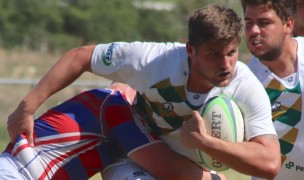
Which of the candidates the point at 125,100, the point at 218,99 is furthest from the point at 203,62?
the point at 125,100

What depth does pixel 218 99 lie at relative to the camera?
5719 millimetres

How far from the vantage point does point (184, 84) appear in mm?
5902

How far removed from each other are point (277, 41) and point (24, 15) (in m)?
28.0

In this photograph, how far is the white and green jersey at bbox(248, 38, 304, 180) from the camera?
6652 mm

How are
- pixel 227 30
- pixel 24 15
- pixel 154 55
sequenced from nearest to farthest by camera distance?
pixel 227 30
pixel 154 55
pixel 24 15

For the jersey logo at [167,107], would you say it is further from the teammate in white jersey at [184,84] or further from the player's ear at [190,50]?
the player's ear at [190,50]

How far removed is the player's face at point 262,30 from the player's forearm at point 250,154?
0.83 metres

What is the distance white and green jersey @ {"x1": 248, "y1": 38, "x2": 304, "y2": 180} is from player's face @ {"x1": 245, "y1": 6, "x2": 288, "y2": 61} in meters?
0.33

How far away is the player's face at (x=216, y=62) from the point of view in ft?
18.4

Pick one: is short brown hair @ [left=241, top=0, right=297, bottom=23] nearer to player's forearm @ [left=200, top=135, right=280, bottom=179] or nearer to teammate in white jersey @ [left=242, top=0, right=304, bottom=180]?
teammate in white jersey @ [left=242, top=0, right=304, bottom=180]

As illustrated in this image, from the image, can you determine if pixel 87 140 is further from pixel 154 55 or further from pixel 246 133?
pixel 246 133

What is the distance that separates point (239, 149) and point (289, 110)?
3.94 feet

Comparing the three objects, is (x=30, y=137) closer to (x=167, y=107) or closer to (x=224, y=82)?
(x=167, y=107)

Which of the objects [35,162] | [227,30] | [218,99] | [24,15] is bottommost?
[24,15]
